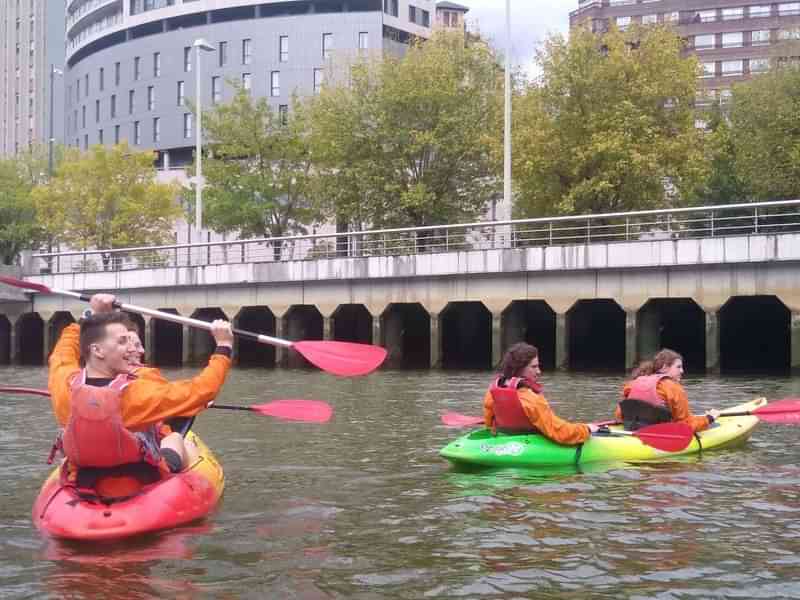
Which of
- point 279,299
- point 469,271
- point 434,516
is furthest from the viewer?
point 279,299

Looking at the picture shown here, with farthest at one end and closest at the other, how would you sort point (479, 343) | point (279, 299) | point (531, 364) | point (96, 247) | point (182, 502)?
point (96, 247), point (479, 343), point (279, 299), point (531, 364), point (182, 502)

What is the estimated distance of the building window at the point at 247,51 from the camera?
257ft

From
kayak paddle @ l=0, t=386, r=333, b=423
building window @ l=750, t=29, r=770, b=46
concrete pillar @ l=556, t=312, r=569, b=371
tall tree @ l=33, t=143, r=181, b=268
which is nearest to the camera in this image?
kayak paddle @ l=0, t=386, r=333, b=423

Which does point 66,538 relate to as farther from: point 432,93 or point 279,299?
point 432,93

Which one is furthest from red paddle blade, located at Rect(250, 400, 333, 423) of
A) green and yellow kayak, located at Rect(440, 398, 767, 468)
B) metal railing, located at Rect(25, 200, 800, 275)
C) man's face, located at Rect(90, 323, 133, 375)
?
metal railing, located at Rect(25, 200, 800, 275)

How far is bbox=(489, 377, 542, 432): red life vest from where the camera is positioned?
41.1ft

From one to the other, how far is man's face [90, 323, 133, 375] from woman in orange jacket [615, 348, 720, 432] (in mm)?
7213

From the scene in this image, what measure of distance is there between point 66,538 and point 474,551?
121 inches

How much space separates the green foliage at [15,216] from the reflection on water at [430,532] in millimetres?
49133

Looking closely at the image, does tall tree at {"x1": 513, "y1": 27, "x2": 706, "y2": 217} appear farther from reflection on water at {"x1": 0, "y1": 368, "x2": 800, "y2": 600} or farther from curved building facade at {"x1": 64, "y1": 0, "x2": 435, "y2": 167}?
curved building facade at {"x1": 64, "y1": 0, "x2": 435, "y2": 167}

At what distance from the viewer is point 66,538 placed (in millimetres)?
8953

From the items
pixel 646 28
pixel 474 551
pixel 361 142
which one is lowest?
pixel 474 551

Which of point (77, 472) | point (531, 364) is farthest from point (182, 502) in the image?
point (531, 364)

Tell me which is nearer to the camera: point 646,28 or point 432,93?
point 646,28
